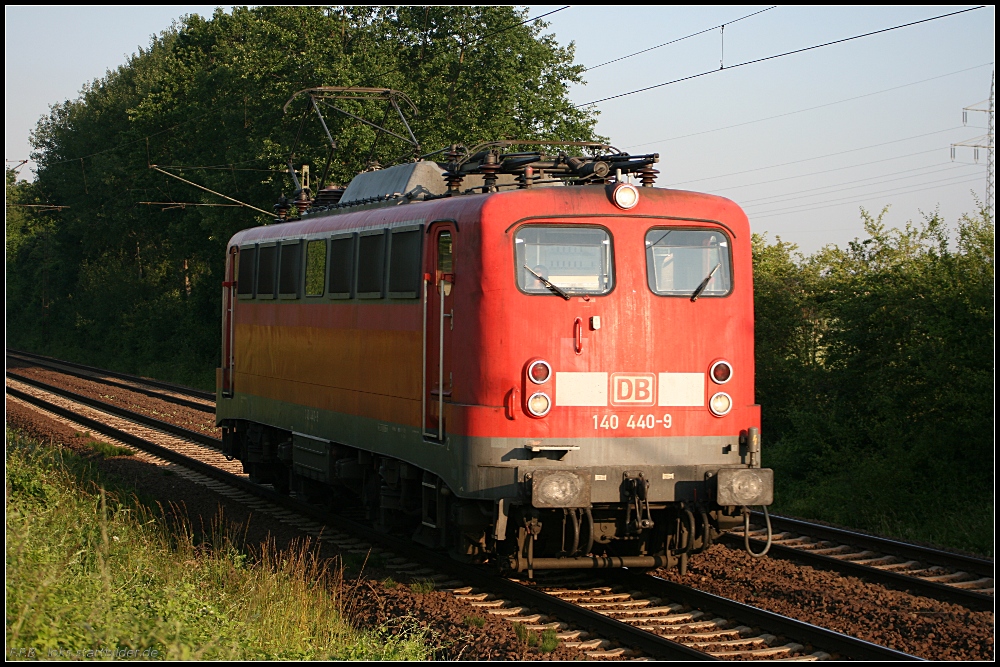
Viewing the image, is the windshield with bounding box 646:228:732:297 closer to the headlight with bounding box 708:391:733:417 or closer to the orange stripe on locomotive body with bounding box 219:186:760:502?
the orange stripe on locomotive body with bounding box 219:186:760:502

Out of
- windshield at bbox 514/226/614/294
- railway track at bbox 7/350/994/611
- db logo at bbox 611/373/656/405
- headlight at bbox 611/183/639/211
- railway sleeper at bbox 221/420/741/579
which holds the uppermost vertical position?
headlight at bbox 611/183/639/211

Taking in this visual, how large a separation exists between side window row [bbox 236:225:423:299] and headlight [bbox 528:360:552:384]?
161 cm

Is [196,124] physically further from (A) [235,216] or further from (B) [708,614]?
(B) [708,614]

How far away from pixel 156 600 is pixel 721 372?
497cm

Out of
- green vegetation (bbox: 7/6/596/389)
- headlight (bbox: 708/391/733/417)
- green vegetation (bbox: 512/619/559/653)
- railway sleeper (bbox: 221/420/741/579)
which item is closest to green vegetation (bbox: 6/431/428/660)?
green vegetation (bbox: 512/619/559/653)

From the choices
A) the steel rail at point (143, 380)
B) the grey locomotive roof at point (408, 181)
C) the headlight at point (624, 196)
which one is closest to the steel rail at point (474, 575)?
the headlight at point (624, 196)

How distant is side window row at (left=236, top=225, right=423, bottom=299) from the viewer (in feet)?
34.6

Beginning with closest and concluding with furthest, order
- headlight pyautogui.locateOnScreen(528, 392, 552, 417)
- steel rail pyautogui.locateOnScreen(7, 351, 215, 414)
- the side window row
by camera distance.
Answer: headlight pyautogui.locateOnScreen(528, 392, 552, 417)
the side window row
steel rail pyautogui.locateOnScreen(7, 351, 215, 414)

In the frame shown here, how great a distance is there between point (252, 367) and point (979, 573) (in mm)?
9306

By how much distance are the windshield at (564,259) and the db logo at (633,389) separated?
0.75m

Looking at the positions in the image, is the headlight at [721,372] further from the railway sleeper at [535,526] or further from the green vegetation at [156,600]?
the green vegetation at [156,600]

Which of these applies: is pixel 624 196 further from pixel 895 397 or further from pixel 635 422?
pixel 895 397

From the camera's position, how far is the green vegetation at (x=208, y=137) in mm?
30328

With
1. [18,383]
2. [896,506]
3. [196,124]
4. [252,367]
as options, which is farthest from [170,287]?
[896,506]
